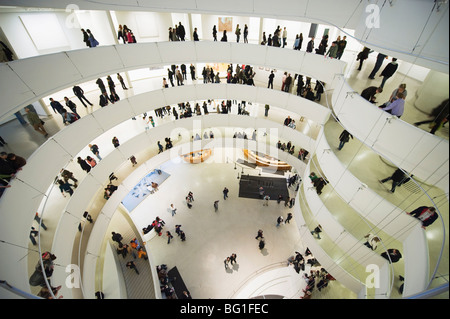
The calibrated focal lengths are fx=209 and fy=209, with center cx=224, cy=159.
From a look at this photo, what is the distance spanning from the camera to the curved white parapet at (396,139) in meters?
5.36

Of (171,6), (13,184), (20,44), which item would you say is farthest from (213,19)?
(13,184)

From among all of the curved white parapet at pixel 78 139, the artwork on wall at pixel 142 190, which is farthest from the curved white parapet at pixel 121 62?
the artwork on wall at pixel 142 190

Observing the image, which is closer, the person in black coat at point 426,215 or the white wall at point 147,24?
the person in black coat at point 426,215

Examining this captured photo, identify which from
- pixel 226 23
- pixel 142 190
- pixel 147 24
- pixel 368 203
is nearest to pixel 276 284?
pixel 368 203

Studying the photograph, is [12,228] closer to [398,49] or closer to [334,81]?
[398,49]

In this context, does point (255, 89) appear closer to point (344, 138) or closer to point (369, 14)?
point (344, 138)

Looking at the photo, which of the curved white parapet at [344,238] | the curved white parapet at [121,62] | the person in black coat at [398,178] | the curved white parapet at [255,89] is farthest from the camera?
the curved white parapet at [344,238]

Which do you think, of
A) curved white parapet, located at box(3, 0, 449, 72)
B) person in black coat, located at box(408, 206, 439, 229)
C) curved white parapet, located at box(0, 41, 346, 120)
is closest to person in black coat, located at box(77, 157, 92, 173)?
curved white parapet, located at box(0, 41, 346, 120)

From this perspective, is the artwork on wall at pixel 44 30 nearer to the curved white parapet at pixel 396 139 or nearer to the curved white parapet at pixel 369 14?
the curved white parapet at pixel 369 14

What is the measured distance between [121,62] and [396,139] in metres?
16.0

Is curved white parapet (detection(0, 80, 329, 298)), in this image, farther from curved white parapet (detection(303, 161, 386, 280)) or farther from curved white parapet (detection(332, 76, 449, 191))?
curved white parapet (detection(303, 161, 386, 280))

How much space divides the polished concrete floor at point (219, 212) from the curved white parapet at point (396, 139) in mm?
592
